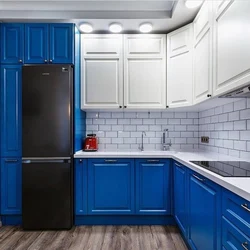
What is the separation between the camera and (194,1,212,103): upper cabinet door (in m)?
1.95

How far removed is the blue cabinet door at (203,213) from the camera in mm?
1328

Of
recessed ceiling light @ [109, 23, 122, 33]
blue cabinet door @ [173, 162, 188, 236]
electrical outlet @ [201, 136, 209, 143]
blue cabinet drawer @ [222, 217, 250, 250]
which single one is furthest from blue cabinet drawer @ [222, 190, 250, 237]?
recessed ceiling light @ [109, 23, 122, 33]

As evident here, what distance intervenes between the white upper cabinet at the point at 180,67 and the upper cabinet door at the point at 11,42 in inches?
72.7

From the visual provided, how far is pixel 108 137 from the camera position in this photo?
3.11m

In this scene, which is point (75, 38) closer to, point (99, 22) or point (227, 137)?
point (99, 22)

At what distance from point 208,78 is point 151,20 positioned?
42.9 inches

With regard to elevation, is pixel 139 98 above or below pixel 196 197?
above

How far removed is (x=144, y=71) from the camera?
9.21 feet

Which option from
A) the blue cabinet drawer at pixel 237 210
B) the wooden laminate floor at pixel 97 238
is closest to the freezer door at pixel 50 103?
the wooden laminate floor at pixel 97 238

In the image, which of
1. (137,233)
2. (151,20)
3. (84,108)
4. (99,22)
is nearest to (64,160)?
(84,108)

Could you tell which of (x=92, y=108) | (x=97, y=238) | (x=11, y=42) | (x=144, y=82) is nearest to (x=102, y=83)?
(x=92, y=108)

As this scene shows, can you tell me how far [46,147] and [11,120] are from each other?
1.88 ft

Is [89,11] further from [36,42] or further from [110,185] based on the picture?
[110,185]

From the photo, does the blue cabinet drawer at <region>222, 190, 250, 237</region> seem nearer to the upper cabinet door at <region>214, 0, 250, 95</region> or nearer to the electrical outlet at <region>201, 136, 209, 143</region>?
the upper cabinet door at <region>214, 0, 250, 95</region>
